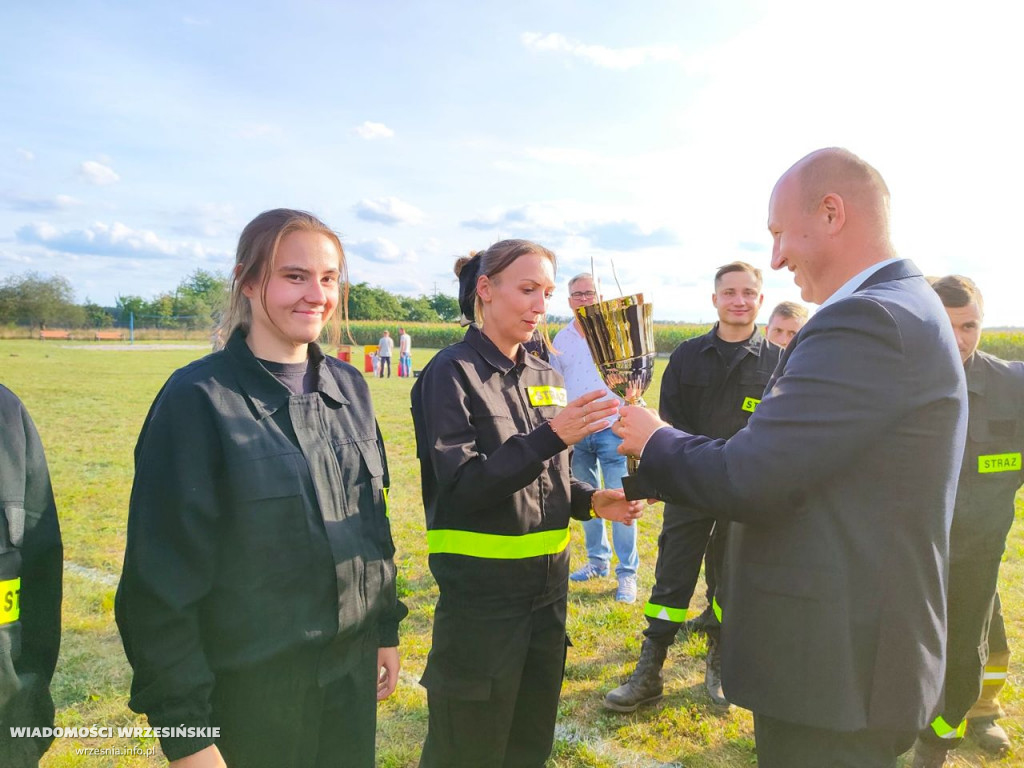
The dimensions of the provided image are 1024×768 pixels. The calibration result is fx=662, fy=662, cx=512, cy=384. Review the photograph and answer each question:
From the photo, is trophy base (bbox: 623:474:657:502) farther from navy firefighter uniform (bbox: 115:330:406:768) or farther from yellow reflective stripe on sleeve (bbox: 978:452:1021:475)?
yellow reflective stripe on sleeve (bbox: 978:452:1021:475)

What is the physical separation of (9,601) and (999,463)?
4180mm

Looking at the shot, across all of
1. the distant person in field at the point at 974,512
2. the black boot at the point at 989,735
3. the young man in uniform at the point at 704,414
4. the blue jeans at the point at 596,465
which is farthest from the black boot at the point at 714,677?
the blue jeans at the point at 596,465

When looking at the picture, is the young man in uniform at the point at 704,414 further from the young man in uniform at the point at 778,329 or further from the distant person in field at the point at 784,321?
the distant person in field at the point at 784,321

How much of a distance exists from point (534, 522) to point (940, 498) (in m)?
1.32

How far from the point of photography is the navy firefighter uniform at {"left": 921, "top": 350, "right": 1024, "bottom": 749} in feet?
10.7

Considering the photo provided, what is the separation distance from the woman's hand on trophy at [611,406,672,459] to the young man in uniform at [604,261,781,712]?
1.89 meters

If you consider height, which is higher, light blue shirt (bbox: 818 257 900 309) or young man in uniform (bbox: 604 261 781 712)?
light blue shirt (bbox: 818 257 900 309)

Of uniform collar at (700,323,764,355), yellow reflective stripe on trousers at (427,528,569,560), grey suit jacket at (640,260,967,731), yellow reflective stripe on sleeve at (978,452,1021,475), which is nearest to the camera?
grey suit jacket at (640,260,967,731)

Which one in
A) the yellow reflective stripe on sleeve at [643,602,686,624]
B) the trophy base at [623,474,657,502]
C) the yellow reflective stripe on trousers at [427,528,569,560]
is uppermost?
the trophy base at [623,474,657,502]

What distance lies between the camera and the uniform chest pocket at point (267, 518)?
1843 mm

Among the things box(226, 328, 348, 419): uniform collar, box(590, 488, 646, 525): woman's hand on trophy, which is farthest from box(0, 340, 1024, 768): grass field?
box(226, 328, 348, 419): uniform collar

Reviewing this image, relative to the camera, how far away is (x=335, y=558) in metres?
1.94

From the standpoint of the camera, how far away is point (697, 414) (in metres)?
4.48

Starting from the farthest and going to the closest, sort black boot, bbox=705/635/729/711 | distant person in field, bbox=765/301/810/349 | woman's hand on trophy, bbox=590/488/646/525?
distant person in field, bbox=765/301/810/349 → black boot, bbox=705/635/729/711 → woman's hand on trophy, bbox=590/488/646/525
